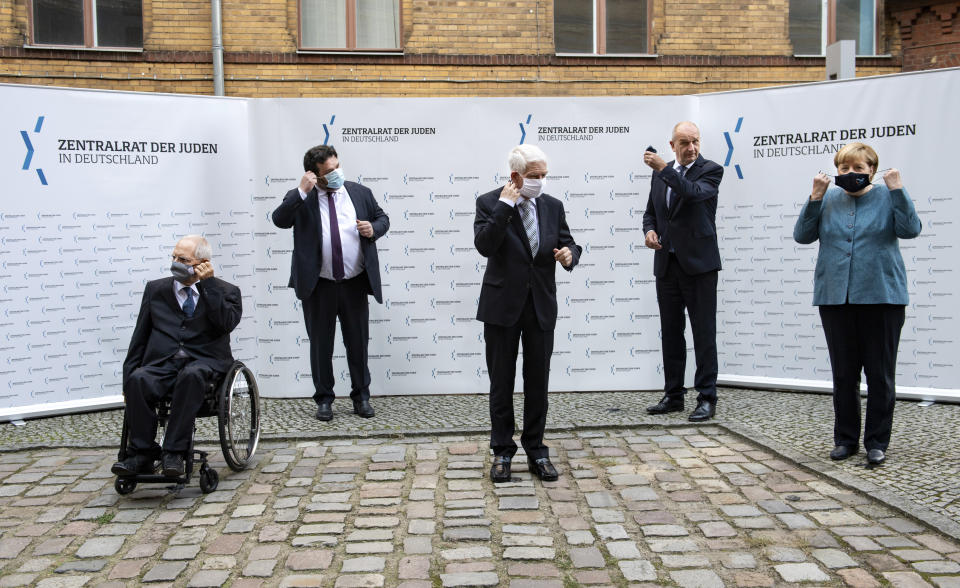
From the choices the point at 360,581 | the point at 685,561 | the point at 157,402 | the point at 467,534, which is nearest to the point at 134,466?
the point at 157,402

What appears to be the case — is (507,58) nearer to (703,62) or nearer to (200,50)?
(703,62)

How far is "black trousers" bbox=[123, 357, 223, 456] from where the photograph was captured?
4.99 metres

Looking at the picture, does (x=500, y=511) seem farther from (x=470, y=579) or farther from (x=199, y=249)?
(x=199, y=249)

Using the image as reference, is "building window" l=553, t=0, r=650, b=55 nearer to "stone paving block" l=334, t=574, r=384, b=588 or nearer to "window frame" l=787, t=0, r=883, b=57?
"window frame" l=787, t=0, r=883, b=57

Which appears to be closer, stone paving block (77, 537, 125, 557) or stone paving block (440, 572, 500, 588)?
stone paving block (440, 572, 500, 588)

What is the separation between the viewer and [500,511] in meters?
4.73

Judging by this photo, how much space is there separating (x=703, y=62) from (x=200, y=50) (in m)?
6.55

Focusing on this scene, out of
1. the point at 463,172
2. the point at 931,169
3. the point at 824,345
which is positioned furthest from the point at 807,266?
the point at 463,172

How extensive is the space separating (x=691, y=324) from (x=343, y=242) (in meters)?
2.66

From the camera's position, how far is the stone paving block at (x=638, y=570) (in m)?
3.83

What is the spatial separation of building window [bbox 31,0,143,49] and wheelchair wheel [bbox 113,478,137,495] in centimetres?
858

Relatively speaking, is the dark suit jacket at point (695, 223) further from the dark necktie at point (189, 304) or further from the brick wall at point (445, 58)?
the brick wall at point (445, 58)

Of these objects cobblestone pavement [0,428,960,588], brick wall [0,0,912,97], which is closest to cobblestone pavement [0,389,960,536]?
cobblestone pavement [0,428,960,588]

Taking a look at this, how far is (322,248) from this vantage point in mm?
7027
